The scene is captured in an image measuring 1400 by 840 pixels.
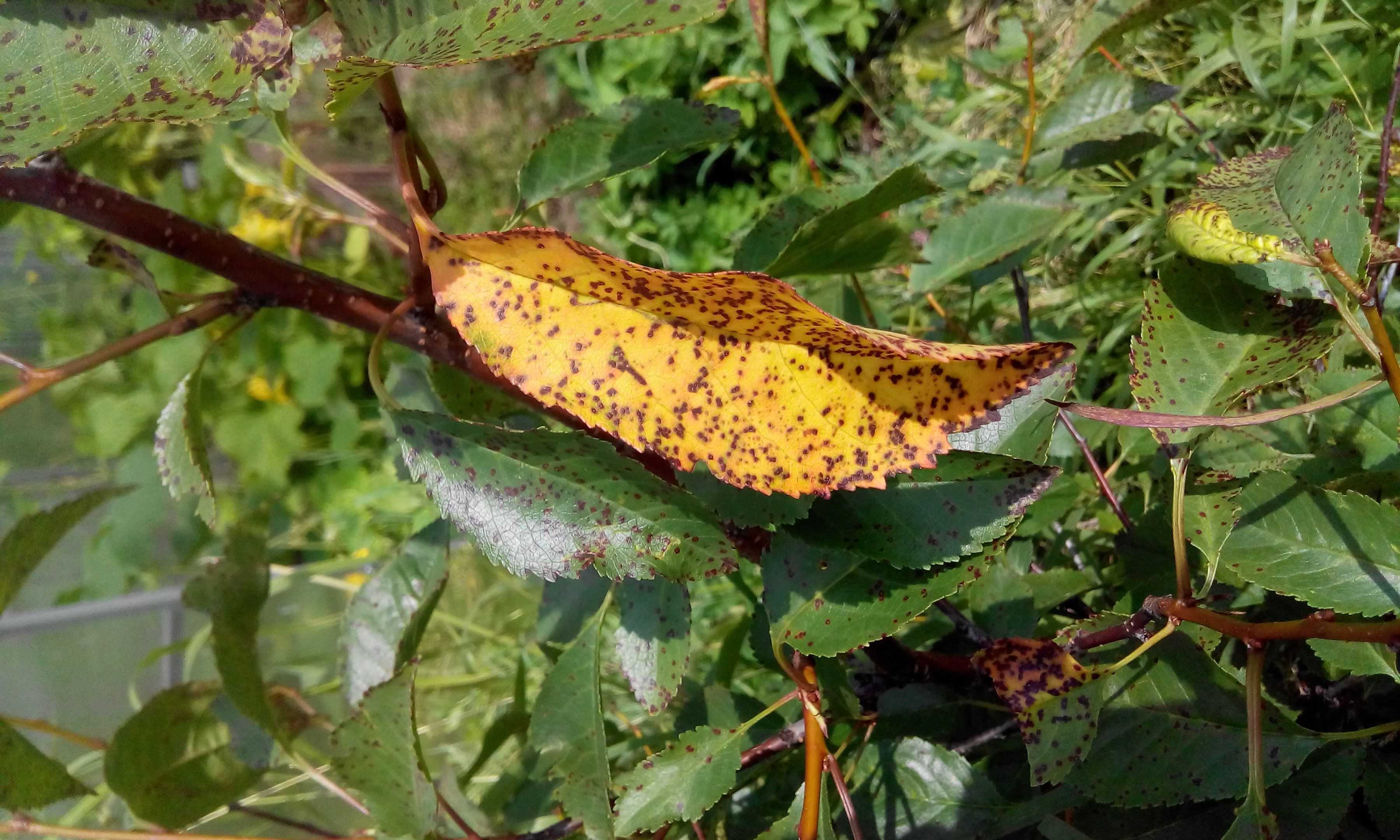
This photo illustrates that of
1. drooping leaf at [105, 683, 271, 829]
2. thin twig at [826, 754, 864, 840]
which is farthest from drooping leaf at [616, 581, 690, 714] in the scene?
drooping leaf at [105, 683, 271, 829]

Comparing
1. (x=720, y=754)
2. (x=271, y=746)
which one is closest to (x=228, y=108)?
(x=720, y=754)

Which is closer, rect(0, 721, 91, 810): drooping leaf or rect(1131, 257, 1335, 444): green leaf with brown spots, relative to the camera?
rect(1131, 257, 1335, 444): green leaf with brown spots

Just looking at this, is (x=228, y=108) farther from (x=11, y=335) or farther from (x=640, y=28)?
(x=11, y=335)

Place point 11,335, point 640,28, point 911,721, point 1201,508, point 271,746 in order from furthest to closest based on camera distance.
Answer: point 11,335 → point 271,746 → point 911,721 → point 1201,508 → point 640,28

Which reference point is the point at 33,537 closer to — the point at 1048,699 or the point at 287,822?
the point at 287,822

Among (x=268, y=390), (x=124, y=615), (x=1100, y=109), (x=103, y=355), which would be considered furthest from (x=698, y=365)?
(x=268, y=390)

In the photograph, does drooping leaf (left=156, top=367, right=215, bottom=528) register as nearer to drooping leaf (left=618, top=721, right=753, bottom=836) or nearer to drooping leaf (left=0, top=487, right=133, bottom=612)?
drooping leaf (left=0, top=487, right=133, bottom=612)

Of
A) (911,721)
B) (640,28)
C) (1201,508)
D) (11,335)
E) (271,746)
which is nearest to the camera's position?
(640,28)
